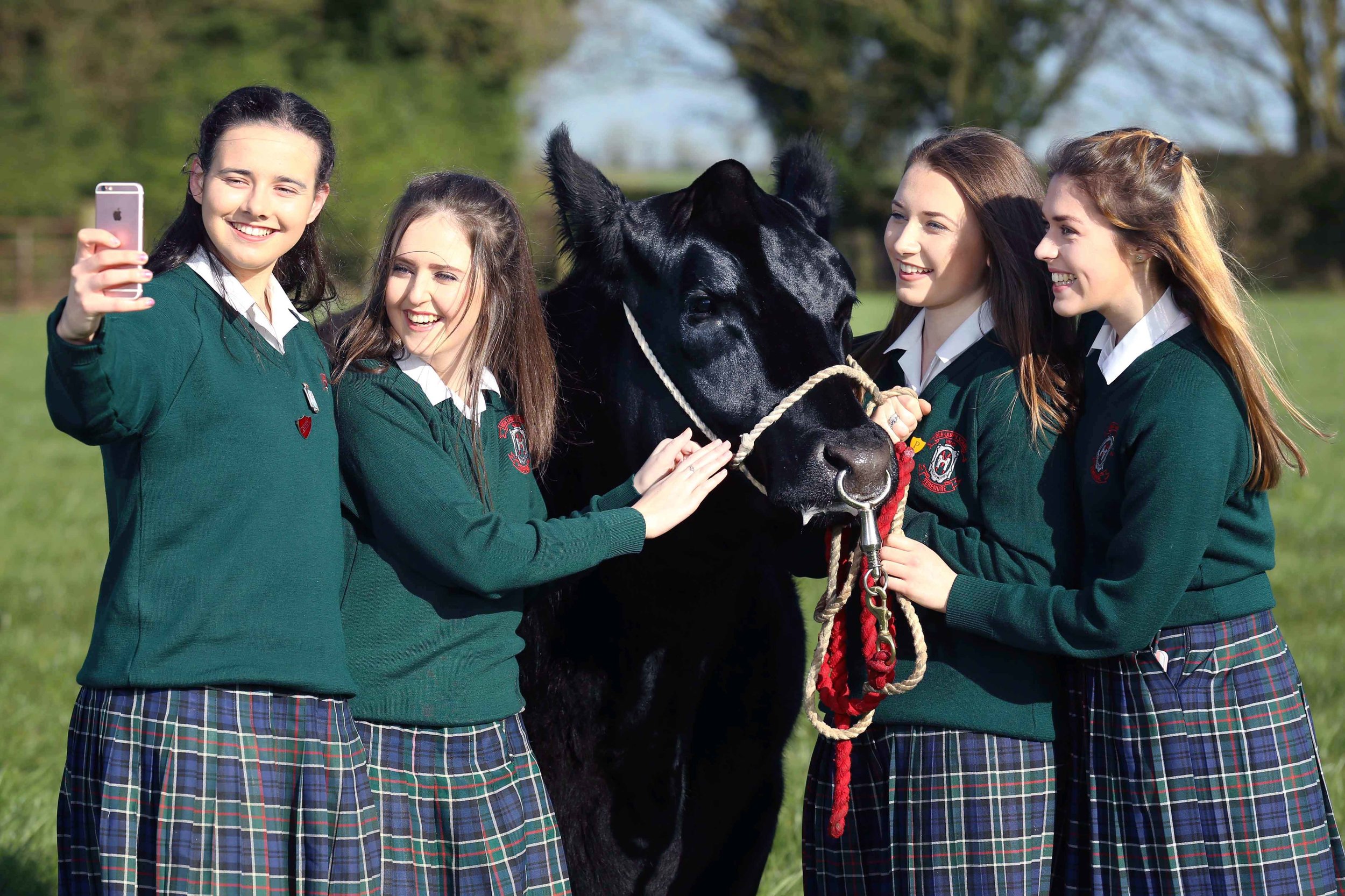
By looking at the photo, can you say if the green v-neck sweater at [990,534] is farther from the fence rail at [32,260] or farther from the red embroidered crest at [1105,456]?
the fence rail at [32,260]

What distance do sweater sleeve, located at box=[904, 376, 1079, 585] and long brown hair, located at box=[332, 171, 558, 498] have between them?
2.88 feet

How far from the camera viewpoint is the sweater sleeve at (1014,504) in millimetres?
2611

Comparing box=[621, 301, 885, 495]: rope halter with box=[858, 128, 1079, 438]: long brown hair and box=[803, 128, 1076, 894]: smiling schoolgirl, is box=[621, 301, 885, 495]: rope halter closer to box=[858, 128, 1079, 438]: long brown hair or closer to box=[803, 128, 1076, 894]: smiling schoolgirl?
box=[803, 128, 1076, 894]: smiling schoolgirl

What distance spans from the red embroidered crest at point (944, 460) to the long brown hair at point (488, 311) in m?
0.78

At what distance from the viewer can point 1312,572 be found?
294 inches

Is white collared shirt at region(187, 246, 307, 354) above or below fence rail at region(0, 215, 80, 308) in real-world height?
below

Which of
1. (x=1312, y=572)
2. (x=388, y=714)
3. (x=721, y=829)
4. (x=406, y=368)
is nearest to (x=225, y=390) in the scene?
(x=406, y=368)

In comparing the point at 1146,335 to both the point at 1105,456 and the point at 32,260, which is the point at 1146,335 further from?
the point at 32,260

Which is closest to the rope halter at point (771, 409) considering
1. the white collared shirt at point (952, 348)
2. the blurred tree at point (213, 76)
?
the white collared shirt at point (952, 348)

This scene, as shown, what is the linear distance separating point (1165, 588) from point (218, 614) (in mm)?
1660

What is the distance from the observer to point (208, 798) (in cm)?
223

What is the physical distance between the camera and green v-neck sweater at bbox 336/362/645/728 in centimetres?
245

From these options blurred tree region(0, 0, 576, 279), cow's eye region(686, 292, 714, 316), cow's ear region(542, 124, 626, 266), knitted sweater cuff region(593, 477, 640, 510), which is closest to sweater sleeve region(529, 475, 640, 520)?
knitted sweater cuff region(593, 477, 640, 510)

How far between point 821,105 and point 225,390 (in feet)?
96.1
